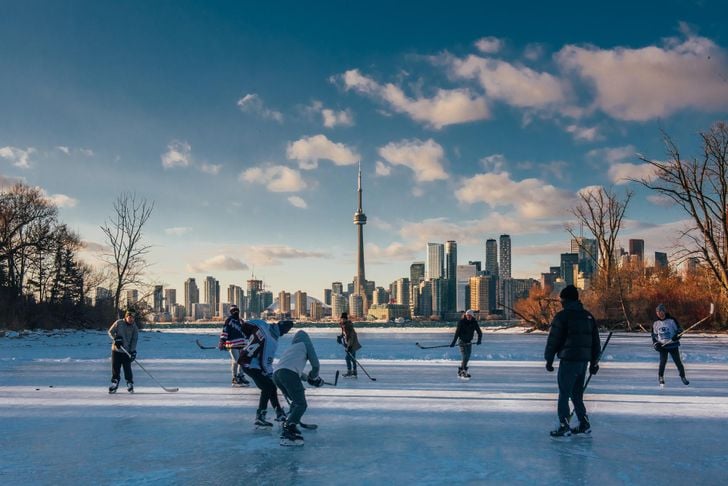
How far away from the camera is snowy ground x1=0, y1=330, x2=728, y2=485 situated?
19.5 feet

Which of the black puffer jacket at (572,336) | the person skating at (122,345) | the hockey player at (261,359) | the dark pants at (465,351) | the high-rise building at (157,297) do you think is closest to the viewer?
the black puffer jacket at (572,336)

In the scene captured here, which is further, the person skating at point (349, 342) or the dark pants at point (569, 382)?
the person skating at point (349, 342)

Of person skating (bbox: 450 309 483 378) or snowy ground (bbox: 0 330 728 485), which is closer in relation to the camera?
snowy ground (bbox: 0 330 728 485)

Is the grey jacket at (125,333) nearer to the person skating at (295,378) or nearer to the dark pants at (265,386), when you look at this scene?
the dark pants at (265,386)

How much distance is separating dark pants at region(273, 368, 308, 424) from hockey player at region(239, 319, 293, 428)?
3.06 feet

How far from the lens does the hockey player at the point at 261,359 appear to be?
8.20m

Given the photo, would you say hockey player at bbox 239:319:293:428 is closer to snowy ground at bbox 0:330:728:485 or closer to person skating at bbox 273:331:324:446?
snowy ground at bbox 0:330:728:485

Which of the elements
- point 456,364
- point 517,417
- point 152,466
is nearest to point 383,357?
point 456,364

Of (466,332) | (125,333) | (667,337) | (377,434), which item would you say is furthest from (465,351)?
(125,333)

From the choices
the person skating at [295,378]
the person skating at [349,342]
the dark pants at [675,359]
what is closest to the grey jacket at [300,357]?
the person skating at [295,378]

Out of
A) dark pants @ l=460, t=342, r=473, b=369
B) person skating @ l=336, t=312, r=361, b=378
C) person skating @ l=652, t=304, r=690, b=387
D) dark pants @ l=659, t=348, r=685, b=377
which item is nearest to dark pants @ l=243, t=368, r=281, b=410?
person skating @ l=336, t=312, r=361, b=378

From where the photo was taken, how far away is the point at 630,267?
53.5 m

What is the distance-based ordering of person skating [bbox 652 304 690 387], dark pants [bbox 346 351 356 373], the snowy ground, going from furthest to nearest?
dark pants [bbox 346 351 356 373] → person skating [bbox 652 304 690 387] → the snowy ground

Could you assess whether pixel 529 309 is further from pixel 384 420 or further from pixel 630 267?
pixel 384 420
